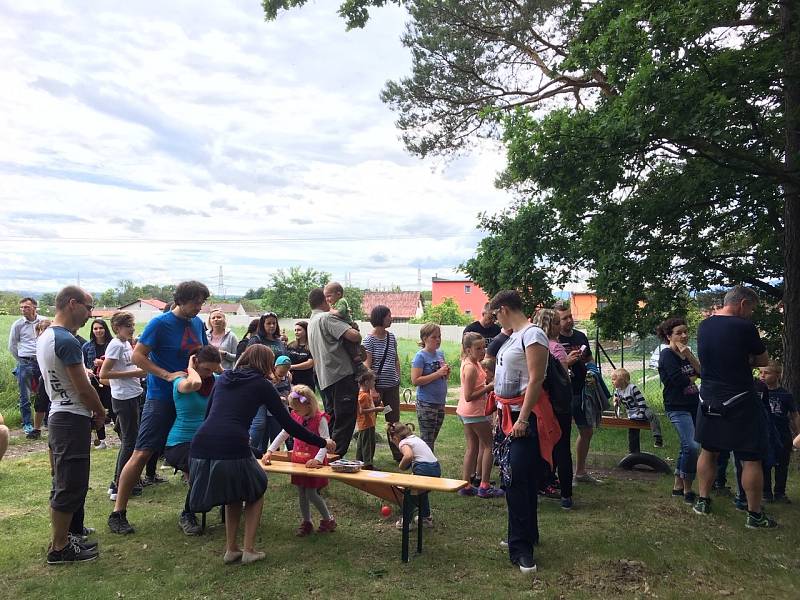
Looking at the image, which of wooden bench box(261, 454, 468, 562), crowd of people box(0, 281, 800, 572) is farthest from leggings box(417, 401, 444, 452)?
wooden bench box(261, 454, 468, 562)

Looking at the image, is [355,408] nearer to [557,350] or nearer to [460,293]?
[557,350]

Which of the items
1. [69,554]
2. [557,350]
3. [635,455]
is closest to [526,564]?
[557,350]

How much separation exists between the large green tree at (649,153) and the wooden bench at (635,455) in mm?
1962

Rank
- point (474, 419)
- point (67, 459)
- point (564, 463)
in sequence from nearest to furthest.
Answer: point (67, 459), point (564, 463), point (474, 419)

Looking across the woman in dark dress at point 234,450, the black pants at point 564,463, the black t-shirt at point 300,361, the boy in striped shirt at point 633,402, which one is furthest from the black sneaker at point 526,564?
the black t-shirt at point 300,361

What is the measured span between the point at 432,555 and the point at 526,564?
25.4 inches

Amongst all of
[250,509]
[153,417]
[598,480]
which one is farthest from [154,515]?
[598,480]

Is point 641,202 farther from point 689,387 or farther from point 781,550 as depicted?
point 781,550

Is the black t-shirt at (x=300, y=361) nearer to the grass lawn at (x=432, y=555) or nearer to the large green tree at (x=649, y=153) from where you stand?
the grass lawn at (x=432, y=555)

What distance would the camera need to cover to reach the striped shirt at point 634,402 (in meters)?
6.72

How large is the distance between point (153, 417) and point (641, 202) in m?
6.46

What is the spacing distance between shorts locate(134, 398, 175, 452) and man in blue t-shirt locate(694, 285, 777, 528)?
4.06 metres

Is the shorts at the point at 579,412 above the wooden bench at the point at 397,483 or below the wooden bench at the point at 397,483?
above

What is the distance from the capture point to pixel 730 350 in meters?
4.44
